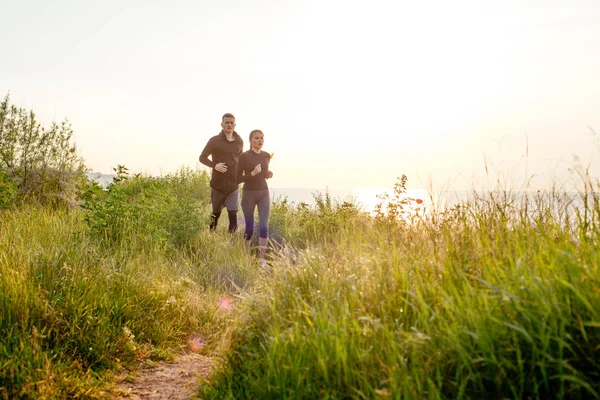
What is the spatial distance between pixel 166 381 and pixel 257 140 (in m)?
5.58

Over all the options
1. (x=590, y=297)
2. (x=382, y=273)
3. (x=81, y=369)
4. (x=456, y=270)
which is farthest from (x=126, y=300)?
(x=590, y=297)

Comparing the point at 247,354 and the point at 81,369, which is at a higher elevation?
the point at 247,354

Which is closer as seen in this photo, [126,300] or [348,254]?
[348,254]

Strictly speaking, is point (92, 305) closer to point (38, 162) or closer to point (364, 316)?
point (364, 316)

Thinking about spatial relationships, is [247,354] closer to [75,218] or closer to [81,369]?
[81,369]

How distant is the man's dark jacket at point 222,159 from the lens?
31.1 feet

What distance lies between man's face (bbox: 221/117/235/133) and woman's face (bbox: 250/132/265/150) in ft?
2.72

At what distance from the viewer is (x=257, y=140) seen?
350 inches

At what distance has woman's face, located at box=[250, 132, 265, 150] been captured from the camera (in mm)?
8891

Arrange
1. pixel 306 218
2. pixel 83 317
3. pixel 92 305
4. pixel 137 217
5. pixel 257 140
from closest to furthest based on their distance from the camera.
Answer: pixel 83 317 < pixel 92 305 < pixel 137 217 < pixel 257 140 < pixel 306 218

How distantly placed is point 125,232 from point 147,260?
38.5 inches

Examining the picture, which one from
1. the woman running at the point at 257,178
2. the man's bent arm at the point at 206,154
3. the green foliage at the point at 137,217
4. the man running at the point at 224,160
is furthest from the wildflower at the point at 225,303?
the man's bent arm at the point at 206,154

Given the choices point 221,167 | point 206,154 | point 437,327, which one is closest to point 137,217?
point 221,167

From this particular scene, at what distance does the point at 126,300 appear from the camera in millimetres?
4777
